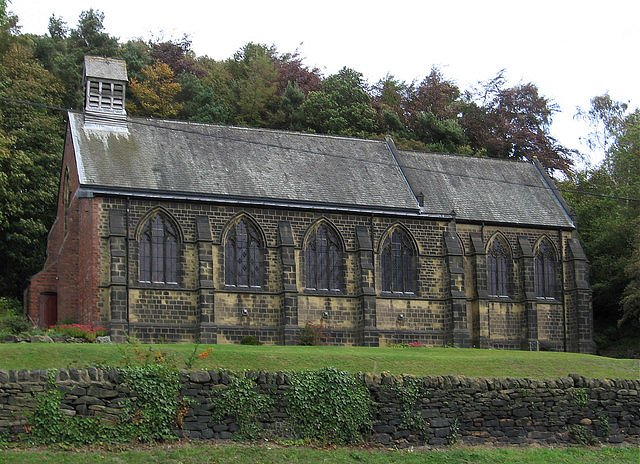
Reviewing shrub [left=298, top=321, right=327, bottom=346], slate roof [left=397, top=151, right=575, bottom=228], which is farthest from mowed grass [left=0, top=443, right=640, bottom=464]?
slate roof [left=397, top=151, right=575, bottom=228]

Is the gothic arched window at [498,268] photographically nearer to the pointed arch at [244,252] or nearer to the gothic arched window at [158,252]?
the pointed arch at [244,252]

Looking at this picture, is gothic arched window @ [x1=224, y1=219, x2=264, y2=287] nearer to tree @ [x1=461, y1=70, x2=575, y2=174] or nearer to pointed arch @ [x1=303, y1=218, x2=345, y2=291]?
pointed arch @ [x1=303, y1=218, x2=345, y2=291]

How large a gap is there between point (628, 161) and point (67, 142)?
32.4 meters

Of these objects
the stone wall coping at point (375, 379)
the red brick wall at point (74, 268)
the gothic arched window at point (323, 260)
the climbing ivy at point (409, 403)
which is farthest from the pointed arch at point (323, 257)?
the climbing ivy at point (409, 403)

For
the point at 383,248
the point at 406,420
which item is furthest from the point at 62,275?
the point at 406,420

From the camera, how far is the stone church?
45094mm

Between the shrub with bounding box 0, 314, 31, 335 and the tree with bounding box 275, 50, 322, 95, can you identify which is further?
the tree with bounding box 275, 50, 322, 95

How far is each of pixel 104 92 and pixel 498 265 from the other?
67.4 feet

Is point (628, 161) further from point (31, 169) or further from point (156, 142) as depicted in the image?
point (31, 169)

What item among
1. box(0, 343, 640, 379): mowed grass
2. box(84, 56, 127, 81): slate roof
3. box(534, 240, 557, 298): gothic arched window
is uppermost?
box(84, 56, 127, 81): slate roof

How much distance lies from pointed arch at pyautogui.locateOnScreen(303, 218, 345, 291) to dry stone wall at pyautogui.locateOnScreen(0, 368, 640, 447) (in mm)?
17517

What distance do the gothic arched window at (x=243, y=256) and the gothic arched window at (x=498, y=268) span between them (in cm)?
1214

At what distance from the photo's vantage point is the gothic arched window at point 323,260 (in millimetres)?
48375

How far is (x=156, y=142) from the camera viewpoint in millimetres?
49031
